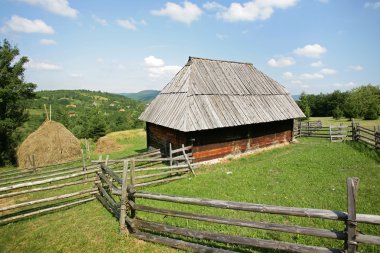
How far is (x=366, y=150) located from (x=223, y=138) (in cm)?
897

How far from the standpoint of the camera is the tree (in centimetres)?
2122

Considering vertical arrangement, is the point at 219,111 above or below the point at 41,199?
above

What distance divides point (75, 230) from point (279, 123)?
51.8 ft

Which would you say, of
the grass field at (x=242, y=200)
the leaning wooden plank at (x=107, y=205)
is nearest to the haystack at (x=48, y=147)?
the leaning wooden plank at (x=107, y=205)

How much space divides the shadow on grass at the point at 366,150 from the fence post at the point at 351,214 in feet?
38.0

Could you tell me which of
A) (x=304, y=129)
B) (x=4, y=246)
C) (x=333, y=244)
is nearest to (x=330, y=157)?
(x=333, y=244)

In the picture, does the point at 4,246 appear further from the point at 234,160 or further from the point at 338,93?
the point at 338,93

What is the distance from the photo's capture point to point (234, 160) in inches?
590

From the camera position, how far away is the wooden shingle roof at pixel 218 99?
13875 millimetres

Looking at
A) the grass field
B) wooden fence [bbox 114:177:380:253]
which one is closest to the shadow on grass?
the grass field

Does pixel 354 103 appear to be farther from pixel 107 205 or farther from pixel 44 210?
pixel 44 210

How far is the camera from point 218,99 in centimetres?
1541

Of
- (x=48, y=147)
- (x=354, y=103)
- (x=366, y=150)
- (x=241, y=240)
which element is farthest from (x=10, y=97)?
(x=354, y=103)

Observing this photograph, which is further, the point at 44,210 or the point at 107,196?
the point at 44,210
